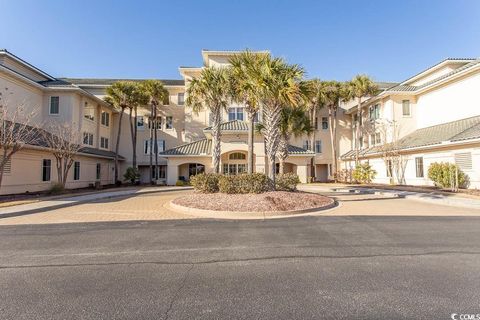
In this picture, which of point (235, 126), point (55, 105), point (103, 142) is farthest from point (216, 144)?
point (103, 142)

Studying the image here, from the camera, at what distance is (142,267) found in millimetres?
5227

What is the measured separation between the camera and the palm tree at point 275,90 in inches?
539

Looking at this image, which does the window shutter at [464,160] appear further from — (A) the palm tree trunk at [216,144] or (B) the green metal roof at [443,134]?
(A) the palm tree trunk at [216,144]

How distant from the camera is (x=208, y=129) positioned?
27.6 metres

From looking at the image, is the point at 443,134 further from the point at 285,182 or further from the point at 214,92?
the point at 214,92

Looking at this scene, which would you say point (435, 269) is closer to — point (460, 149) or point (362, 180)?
point (460, 149)

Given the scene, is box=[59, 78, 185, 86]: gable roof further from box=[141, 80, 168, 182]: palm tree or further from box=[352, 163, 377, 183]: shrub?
box=[352, 163, 377, 183]: shrub

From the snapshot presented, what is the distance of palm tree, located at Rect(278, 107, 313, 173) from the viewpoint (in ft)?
71.1

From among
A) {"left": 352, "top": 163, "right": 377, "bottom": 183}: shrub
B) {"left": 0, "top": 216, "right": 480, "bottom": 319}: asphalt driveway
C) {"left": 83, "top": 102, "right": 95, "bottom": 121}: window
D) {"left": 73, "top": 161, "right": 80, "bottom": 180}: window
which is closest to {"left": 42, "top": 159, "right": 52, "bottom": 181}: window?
{"left": 73, "top": 161, "right": 80, "bottom": 180}: window

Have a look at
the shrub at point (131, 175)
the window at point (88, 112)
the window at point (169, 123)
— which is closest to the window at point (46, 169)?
the window at point (88, 112)

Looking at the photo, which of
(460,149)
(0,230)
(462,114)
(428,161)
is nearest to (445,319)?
(0,230)

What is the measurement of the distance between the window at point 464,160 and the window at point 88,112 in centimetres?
3450

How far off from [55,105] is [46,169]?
7835 millimetres

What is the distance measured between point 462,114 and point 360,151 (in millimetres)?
11068
